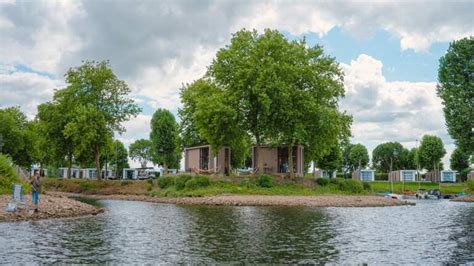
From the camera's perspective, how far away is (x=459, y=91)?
211ft

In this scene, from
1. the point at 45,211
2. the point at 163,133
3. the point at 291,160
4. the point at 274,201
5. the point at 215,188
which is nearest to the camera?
the point at 45,211

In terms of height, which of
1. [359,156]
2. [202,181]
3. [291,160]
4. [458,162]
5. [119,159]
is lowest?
[202,181]

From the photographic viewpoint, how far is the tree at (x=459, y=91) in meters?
63.1

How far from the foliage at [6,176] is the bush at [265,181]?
27726 millimetres

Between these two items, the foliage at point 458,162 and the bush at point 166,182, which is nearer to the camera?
the bush at point 166,182

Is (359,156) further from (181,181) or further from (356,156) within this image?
(181,181)

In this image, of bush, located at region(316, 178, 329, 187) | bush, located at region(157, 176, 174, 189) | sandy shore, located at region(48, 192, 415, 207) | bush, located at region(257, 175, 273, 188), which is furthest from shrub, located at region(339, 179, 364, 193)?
bush, located at region(157, 176, 174, 189)

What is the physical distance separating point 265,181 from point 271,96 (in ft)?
34.2

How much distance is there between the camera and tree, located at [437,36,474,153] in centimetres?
6306

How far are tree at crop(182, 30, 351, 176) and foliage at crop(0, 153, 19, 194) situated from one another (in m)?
24.2

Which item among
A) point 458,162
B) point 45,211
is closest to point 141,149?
point 458,162

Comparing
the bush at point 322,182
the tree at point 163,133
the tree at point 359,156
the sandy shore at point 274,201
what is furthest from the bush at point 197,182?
the tree at point 359,156

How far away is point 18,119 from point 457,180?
361 feet

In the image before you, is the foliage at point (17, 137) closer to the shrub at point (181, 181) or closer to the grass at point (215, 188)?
the grass at point (215, 188)
